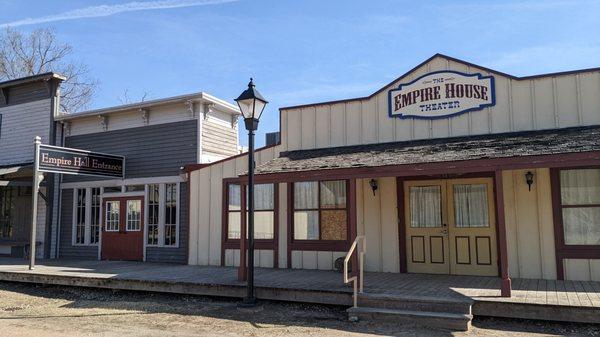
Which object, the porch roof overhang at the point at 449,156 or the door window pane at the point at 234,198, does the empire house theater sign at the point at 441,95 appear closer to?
the porch roof overhang at the point at 449,156

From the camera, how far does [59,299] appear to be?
407 inches

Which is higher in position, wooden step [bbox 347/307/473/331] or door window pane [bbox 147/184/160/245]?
door window pane [bbox 147/184/160/245]

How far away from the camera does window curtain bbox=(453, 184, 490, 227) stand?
9719 millimetres

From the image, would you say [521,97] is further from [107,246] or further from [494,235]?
[107,246]

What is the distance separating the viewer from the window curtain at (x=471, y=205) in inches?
383

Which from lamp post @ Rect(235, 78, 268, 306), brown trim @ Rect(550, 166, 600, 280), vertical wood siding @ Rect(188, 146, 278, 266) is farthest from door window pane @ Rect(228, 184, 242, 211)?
brown trim @ Rect(550, 166, 600, 280)

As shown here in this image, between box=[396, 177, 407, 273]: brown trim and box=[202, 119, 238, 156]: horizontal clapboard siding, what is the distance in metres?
5.67

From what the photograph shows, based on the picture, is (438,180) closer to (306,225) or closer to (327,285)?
(306,225)

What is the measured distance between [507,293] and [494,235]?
227cm

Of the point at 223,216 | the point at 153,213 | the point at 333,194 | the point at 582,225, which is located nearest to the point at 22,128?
the point at 153,213

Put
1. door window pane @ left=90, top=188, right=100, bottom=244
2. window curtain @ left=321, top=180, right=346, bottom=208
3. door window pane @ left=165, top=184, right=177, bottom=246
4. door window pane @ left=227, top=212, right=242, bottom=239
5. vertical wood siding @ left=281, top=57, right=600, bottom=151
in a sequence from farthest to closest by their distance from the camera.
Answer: door window pane @ left=90, top=188, right=100, bottom=244 < door window pane @ left=165, top=184, right=177, bottom=246 < door window pane @ left=227, top=212, right=242, bottom=239 < window curtain @ left=321, top=180, right=346, bottom=208 < vertical wood siding @ left=281, top=57, right=600, bottom=151

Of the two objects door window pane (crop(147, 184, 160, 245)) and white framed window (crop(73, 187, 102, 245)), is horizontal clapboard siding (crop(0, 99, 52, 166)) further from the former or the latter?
door window pane (crop(147, 184, 160, 245))

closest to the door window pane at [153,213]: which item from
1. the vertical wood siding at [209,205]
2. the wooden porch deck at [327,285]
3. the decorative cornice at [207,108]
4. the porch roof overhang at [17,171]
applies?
the wooden porch deck at [327,285]

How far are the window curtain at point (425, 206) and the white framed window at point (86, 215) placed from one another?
911cm
